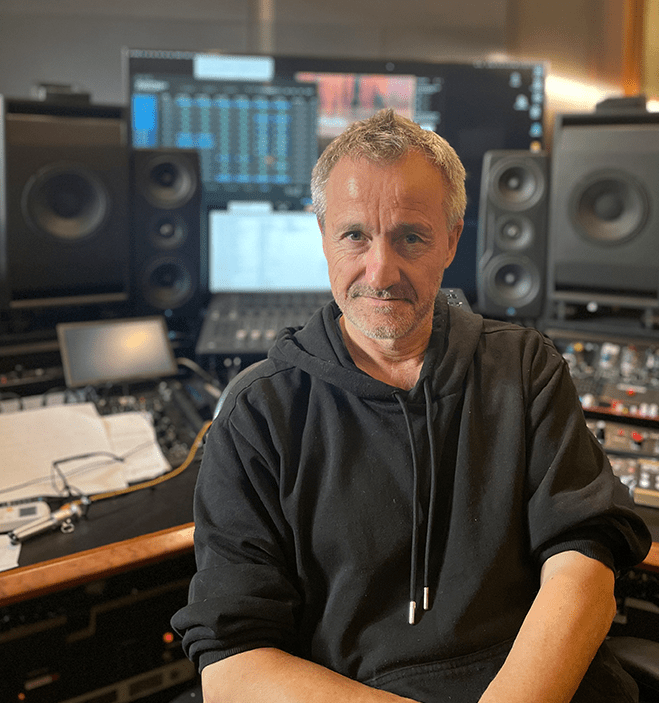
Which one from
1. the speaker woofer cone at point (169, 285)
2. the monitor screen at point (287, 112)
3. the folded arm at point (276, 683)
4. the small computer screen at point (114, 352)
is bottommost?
the folded arm at point (276, 683)

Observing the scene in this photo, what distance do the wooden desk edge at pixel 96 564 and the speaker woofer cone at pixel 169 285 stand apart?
94 centimetres

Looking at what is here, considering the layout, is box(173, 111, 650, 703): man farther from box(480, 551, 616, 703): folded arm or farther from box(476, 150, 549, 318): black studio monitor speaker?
box(476, 150, 549, 318): black studio monitor speaker

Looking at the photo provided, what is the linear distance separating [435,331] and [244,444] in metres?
0.33

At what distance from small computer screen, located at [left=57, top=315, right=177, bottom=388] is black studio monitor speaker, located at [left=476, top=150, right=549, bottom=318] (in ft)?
3.12

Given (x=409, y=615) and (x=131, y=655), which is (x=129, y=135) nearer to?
(x=131, y=655)

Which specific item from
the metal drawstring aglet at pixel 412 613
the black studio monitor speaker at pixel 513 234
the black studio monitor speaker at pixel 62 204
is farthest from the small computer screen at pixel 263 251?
the metal drawstring aglet at pixel 412 613

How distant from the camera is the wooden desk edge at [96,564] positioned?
94 cm

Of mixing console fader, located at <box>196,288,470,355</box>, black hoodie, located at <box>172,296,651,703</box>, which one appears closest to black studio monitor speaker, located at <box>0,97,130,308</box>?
mixing console fader, located at <box>196,288,470,355</box>

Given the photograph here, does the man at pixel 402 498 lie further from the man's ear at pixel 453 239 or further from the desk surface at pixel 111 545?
the desk surface at pixel 111 545

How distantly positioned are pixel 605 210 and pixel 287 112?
1.01 meters

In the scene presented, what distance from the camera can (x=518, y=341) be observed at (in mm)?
972

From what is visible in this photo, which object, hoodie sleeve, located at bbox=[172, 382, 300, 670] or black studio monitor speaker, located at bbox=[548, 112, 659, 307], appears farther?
black studio monitor speaker, located at bbox=[548, 112, 659, 307]

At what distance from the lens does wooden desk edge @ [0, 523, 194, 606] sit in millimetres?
938

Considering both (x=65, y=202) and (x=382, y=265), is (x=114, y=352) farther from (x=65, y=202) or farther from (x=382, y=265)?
(x=382, y=265)
